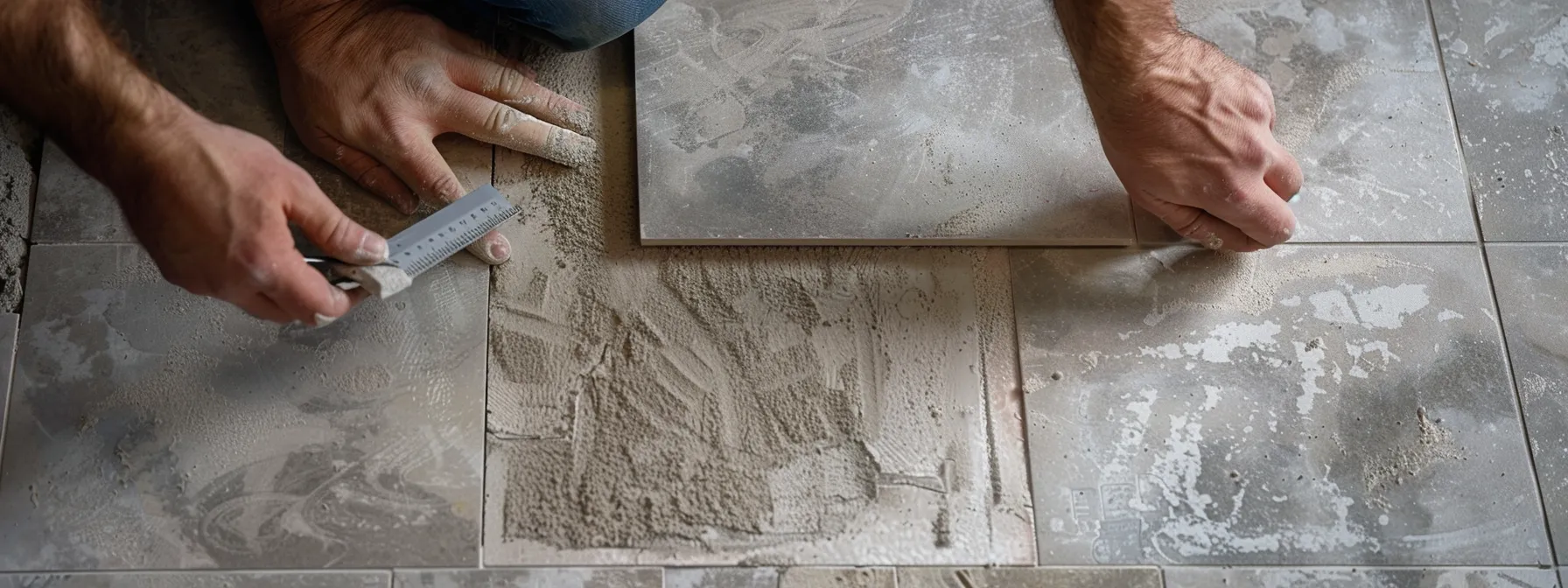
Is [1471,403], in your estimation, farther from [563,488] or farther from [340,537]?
[340,537]

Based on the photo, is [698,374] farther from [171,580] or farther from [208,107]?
[208,107]

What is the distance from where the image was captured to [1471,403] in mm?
1518

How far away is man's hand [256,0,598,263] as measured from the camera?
4.93ft

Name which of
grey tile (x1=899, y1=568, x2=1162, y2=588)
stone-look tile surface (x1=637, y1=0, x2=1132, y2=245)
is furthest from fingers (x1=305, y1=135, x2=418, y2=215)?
grey tile (x1=899, y1=568, x2=1162, y2=588)

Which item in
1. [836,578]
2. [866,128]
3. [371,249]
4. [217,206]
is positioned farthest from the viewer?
[866,128]

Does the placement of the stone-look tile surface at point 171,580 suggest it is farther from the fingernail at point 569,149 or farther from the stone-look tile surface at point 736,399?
the fingernail at point 569,149

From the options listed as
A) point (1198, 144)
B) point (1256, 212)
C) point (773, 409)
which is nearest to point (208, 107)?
point (773, 409)

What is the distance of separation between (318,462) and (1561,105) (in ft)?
6.55

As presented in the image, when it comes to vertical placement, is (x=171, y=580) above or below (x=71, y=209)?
below

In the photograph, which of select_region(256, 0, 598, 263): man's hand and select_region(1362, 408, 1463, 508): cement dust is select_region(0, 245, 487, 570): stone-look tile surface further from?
select_region(1362, 408, 1463, 508): cement dust

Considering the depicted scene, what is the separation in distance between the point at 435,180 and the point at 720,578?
27.3 inches

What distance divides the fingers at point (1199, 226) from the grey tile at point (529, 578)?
0.87 meters

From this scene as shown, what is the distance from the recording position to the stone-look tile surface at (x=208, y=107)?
1517 mm

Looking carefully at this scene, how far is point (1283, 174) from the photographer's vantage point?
150cm
